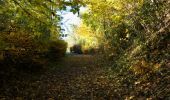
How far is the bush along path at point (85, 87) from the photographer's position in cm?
1016

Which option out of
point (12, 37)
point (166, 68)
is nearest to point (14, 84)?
point (12, 37)

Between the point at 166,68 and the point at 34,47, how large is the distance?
677cm

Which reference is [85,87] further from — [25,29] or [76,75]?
[76,75]

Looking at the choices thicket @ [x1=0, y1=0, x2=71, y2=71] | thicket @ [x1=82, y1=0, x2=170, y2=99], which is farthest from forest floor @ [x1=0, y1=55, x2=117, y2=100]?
thicket @ [x1=82, y1=0, x2=170, y2=99]

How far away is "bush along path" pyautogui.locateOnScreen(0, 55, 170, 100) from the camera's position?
10156mm

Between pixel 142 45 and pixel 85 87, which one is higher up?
pixel 142 45

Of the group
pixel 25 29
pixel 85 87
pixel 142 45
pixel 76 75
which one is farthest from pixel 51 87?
pixel 142 45

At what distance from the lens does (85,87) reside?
42.6 ft

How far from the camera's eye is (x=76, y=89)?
12625 millimetres

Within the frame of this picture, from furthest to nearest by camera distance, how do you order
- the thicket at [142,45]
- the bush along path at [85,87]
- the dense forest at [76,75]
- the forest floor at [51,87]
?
the forest floor at [51,87] < the thicket at [142,45] < the bush along path at [85,87] < the dense forest at [76,75]

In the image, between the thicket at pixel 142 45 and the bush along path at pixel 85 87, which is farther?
the thicket at pixel 142 45

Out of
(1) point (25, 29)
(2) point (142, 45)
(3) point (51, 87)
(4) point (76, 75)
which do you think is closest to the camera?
(3) point (51, 87)

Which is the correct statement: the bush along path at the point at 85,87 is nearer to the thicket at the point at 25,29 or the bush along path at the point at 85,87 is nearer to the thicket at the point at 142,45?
the thicket at the point at 142,45

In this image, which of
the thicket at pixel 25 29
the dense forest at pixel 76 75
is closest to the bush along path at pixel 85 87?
the dense forest at pixel 76 75
